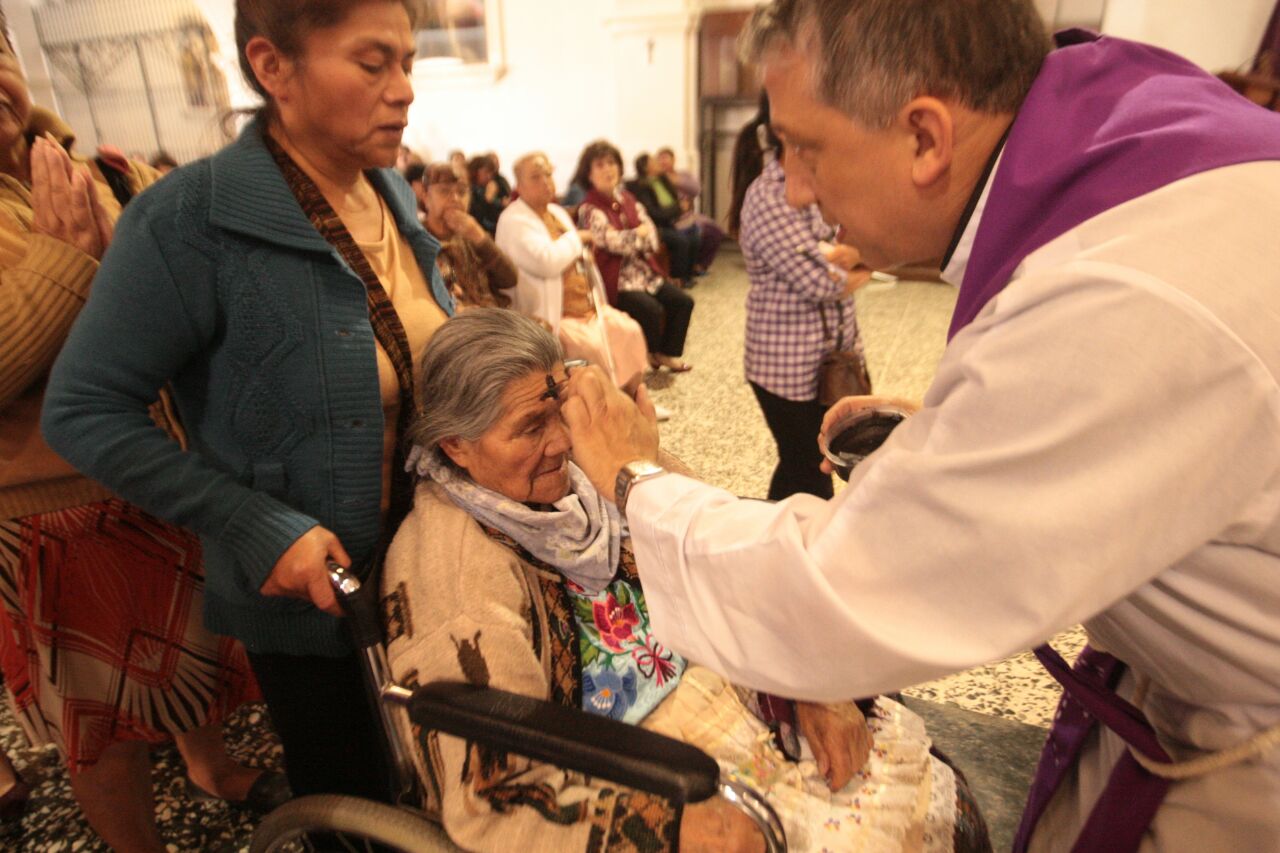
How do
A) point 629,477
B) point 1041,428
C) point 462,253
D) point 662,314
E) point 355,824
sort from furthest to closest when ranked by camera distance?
point 662,314 < point 462,253 < point 355,824 < point 629,477 < point 1041,428

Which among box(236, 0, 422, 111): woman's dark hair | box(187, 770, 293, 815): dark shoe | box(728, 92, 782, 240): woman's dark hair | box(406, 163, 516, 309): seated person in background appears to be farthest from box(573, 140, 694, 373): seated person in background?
box(236, 0, 422, 111): woman's dark hair

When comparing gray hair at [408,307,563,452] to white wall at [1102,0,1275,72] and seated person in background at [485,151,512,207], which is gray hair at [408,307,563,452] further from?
white wall at [1102,0,1275,72]

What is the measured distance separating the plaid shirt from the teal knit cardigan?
5.12ft

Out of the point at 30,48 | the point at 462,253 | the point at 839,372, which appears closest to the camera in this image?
the point at 839,372

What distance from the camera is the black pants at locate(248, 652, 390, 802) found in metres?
1.36

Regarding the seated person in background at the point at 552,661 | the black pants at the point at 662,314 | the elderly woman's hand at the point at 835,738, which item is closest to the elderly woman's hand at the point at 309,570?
the seated person in background at the point at 552,661

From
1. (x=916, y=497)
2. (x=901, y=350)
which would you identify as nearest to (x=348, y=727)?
(x=916, y=497)

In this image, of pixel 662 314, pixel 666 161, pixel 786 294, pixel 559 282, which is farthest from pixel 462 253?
pixel 666 161

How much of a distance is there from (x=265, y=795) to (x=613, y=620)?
1.25 metres

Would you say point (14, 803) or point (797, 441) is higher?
point (797, 441)

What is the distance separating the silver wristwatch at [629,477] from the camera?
887mm

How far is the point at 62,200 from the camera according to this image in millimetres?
1479

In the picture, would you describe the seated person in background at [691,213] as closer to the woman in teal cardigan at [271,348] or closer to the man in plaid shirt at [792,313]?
the man in plaid shirt at [792,313]

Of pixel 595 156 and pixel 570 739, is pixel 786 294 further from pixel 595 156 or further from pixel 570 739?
pixel 595 156
